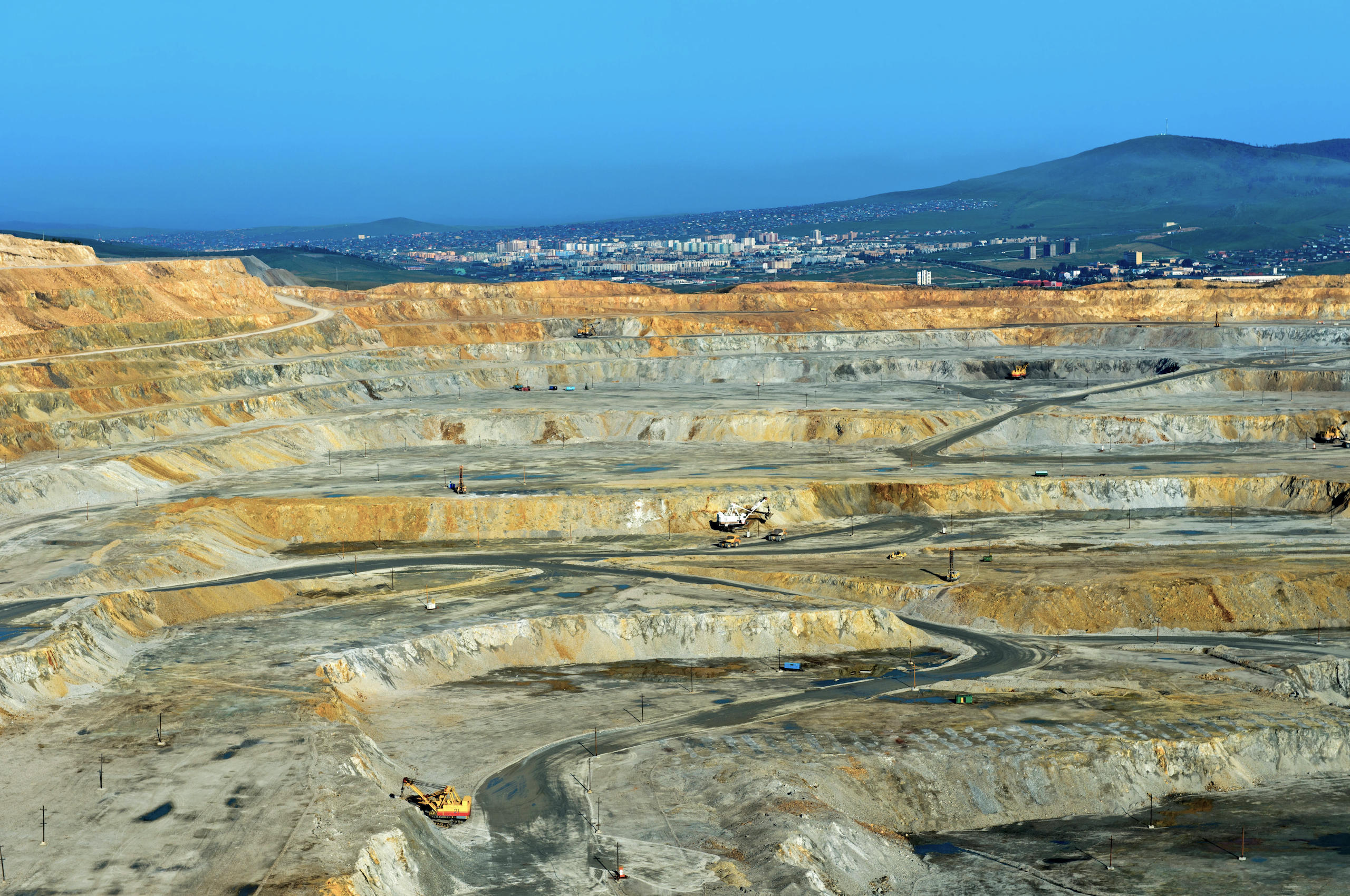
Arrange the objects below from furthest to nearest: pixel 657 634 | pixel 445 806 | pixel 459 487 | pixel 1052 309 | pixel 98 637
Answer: pixel 1052 309 < pixel 459 487 < pixel 657 634 < pixel 98 637 < pixel 445 806

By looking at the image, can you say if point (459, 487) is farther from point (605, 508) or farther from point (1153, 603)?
point (1153, 603)

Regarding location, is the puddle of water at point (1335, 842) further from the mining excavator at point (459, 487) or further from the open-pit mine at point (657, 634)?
the mining excavator at point (459, 487)

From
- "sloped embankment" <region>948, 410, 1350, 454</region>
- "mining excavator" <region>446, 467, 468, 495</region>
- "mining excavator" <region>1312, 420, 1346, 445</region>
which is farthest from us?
"sloped embankment" <region>948, 410, 1350, 454</region>

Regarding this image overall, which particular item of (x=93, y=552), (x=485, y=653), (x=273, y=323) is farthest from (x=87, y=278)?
(x=485, y=653)

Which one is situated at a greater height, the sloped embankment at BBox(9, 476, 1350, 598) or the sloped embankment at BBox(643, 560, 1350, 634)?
the sloped embankment at BBox(9, 476, 1350, 598)

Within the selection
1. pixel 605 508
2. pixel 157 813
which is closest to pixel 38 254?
pixel 605 508

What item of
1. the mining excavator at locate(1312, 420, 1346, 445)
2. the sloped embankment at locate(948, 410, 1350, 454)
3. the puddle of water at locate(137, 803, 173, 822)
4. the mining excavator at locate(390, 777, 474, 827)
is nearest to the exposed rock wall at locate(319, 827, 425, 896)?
the mining excavator at locate(390, 777, 474, 827)

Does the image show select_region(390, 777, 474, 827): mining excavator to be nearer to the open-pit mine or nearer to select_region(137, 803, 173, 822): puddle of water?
the open-pit mine
